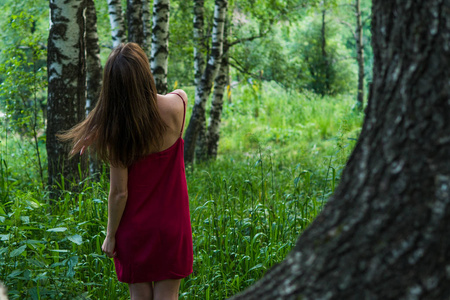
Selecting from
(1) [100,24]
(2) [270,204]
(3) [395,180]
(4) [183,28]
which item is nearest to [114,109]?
(3) [395,180]

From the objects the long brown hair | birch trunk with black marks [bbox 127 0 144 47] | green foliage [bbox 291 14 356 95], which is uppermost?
green foliage [bbox 291 14 356 95]

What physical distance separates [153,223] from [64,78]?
269 centimetres

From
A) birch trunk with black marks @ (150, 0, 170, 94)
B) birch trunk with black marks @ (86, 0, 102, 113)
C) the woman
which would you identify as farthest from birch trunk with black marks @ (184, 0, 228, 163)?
the woman

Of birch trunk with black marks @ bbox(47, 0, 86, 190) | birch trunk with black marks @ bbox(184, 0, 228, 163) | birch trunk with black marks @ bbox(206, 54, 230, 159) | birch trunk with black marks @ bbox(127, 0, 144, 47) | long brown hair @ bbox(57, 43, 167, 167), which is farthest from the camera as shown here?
birch trunk with black marks @ bbox(206, 54, 230, 159)

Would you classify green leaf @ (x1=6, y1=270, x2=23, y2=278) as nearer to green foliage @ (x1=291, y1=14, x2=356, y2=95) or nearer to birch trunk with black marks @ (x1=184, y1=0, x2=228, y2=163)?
birch trunk with black marks @ (x1=184, y1=0, x2=228, y2=163)

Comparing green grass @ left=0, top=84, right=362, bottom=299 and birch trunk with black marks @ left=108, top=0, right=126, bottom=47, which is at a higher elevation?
birch trunk with black marks @ left=108, top=0, right=126, bottom=47

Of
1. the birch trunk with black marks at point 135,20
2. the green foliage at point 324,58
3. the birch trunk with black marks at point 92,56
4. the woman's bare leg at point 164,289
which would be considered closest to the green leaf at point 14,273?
the woman's bare leg at point 164,289

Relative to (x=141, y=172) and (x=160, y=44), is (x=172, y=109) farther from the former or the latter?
(x=160, y=44)

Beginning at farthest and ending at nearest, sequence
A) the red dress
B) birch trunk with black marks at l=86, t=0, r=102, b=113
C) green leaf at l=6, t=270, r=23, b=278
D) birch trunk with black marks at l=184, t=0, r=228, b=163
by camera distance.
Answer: birch trunk with black marks at l=184, t=0, r=228, b=163 < birch trunk with black marks at l=86, t=0, r=102, b=113 < green leaf at l=6, t=270, r=23, b=278 < the red dress

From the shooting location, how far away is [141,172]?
8.14 feet

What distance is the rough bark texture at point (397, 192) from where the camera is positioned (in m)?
1.33

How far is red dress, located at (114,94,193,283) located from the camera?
249cm

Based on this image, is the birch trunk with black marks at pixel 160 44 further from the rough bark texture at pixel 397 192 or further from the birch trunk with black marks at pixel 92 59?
the rough bark texture at pixel 397 192

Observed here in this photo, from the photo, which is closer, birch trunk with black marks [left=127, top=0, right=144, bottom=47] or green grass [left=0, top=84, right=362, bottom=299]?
green grass [left=0, top=84, right=362, bottom=299]
